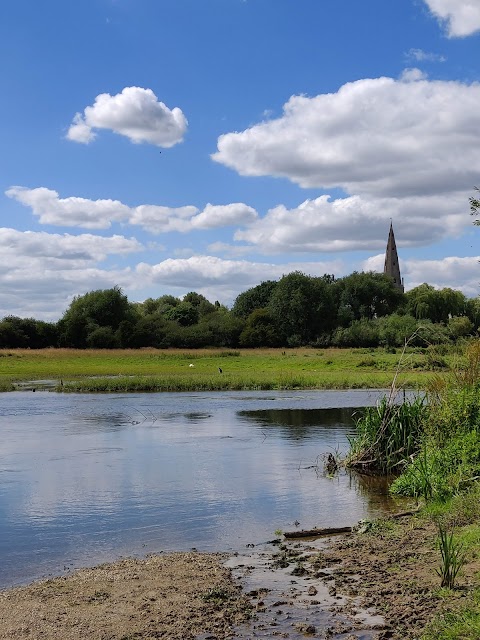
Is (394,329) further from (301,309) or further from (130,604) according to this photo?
(130,604)

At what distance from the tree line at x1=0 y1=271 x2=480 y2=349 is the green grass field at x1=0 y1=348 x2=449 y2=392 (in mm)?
10648

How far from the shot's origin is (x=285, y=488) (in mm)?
17719

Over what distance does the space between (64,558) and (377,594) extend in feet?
18.2

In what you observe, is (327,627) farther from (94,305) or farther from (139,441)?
(94,305)

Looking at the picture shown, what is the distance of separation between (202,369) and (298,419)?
31877 mm

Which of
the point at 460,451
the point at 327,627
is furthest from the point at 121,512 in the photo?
the point at 327,627

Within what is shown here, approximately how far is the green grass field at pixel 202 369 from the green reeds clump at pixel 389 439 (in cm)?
1619

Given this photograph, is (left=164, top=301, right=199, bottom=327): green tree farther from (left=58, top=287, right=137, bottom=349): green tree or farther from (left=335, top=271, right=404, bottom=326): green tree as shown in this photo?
(left=335, top=271, right=404, bottom=326): green tree

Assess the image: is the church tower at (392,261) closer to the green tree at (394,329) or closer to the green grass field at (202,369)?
the green tree at (394,329)

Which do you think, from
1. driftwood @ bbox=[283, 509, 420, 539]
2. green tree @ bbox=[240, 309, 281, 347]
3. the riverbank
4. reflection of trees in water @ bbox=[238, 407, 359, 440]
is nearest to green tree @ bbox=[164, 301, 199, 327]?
green tree @ bbox=[240, 309, 281, 347]

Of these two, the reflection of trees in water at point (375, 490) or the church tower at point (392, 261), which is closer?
the reflection of trees in water at point (375, 490)

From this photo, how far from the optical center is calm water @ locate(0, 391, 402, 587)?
43.7 feet

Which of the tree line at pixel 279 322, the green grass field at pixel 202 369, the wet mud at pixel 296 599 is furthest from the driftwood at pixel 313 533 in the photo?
the tree line at pixel 279 322

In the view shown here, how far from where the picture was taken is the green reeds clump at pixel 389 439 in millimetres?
19297
